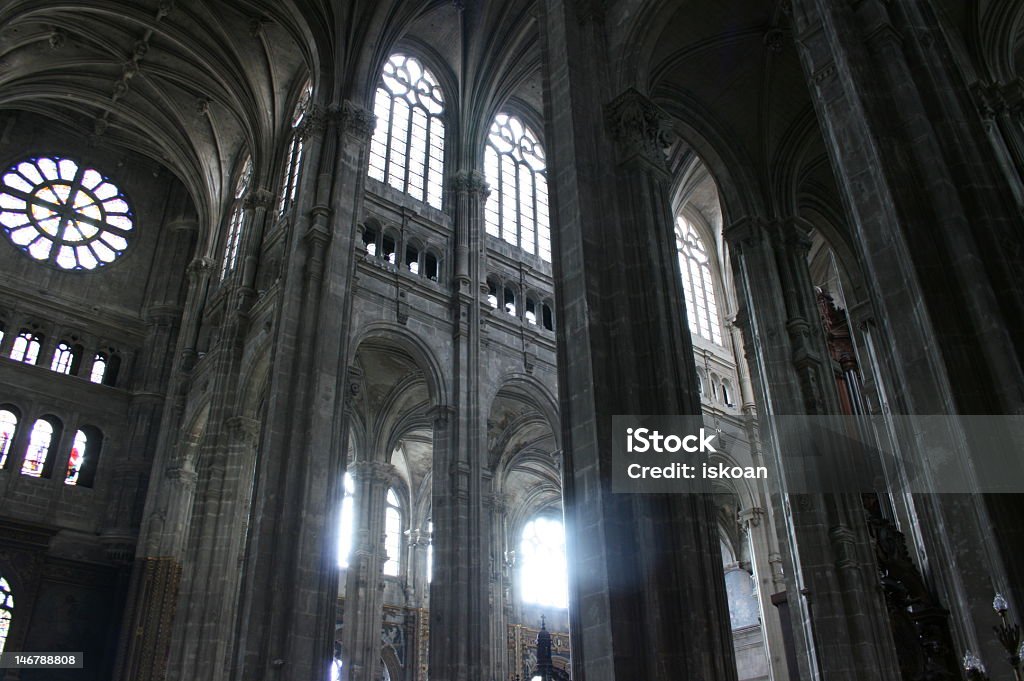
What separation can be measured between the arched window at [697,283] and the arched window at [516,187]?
6.33m

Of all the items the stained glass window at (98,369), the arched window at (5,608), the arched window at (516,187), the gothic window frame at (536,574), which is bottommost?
the arched window at (5,608)

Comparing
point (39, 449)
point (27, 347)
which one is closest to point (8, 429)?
point (39, 449)

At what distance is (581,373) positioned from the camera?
10.2 meters

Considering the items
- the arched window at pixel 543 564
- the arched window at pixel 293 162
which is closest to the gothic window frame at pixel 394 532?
the arched window at pixel 543 564

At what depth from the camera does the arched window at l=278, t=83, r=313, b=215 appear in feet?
72.1

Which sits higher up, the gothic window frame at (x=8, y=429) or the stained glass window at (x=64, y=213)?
the stained glass window at (x=64, y=213)

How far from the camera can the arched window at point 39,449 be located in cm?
2264

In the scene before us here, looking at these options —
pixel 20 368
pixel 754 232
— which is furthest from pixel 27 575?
pixel 754 232

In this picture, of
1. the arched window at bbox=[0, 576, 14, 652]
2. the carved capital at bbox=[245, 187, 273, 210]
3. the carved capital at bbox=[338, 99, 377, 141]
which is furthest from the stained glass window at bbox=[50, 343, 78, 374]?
the carved capital at bbox=[338, 99, 377, 141]

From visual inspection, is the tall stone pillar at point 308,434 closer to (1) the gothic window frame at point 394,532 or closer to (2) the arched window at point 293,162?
(2) the arched window at point 293,162

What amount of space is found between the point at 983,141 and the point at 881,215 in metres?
1.49

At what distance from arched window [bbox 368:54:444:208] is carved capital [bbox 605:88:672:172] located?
34.6ft

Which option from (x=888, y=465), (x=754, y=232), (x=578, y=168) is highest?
(x=754, y=232)

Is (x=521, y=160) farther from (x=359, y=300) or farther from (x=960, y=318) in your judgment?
(x=960, y=318)
